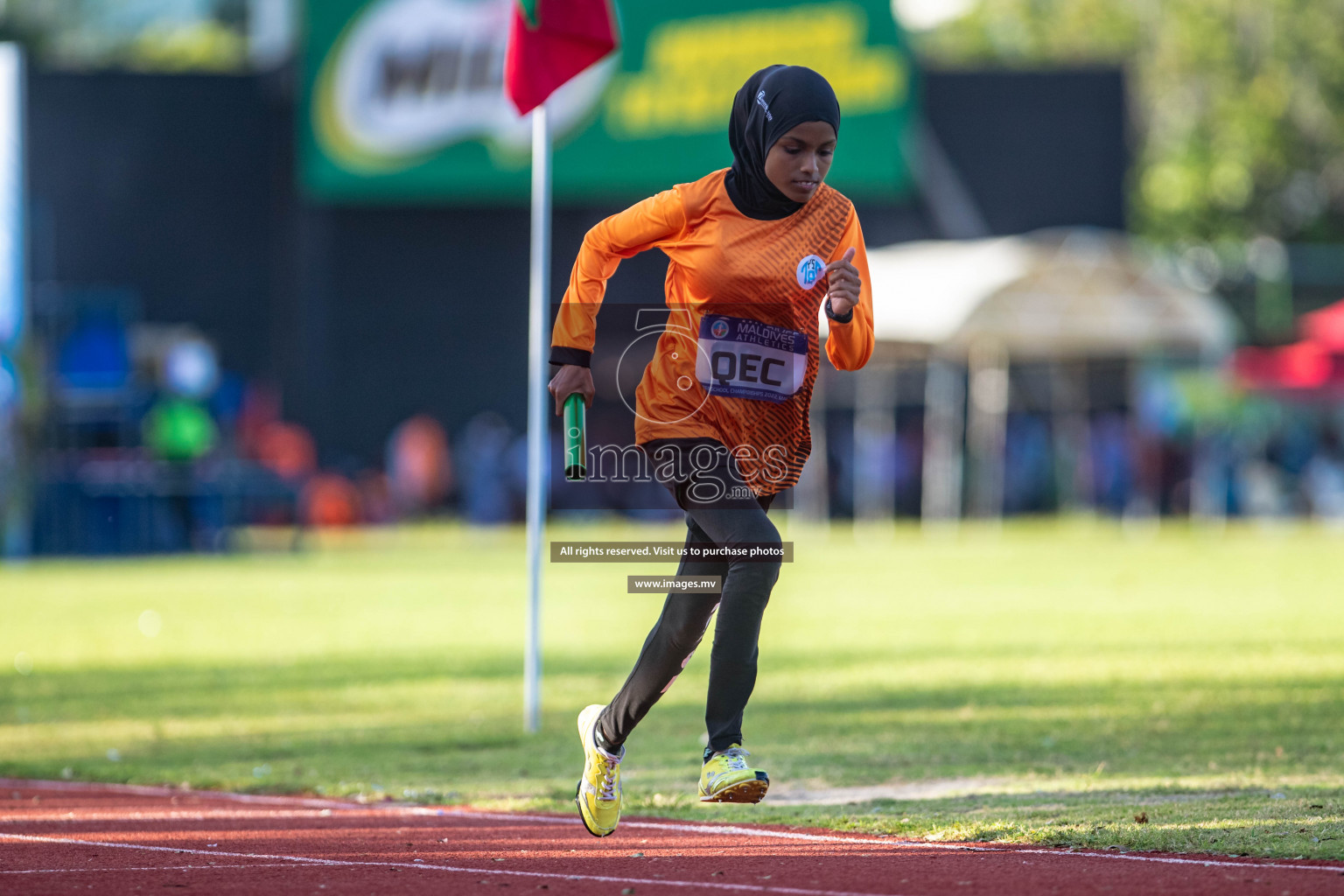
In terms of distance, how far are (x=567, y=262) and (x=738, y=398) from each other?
2713 centimetres

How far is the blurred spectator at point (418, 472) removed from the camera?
30078mm

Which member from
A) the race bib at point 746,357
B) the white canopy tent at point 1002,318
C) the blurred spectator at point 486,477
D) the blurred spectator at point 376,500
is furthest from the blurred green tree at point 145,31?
the race bib at point 746,357

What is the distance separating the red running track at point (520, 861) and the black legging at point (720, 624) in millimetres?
485

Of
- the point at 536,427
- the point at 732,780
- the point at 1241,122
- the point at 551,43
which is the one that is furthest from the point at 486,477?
the point at 1241,122

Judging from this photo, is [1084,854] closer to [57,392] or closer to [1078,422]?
[57,392]

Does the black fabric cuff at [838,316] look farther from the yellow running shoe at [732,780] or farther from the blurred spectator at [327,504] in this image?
A: the blurred spectator at [327,504]

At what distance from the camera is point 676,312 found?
596cm

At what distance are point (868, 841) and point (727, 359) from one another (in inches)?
67.8

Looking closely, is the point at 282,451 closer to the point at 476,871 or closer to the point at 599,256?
the point at 599,256

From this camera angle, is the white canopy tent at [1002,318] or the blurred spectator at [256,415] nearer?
the white canopy tent at [1002,318]

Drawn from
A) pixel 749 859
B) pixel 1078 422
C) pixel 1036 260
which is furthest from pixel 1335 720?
pixel 1078 422

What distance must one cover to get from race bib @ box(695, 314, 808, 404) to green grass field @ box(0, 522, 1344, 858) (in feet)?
5.53

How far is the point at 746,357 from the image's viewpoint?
5.77 metres

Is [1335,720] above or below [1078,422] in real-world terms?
below
